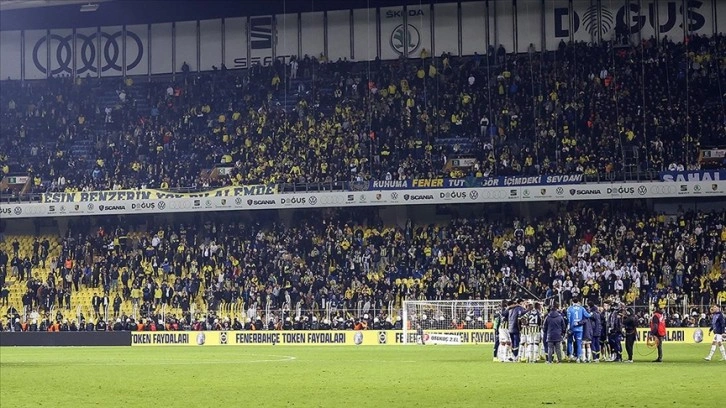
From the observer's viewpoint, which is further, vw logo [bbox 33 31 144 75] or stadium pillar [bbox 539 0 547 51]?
vw logo [bbox 33 31 144 75]

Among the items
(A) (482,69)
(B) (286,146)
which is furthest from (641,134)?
(B) (286,146)

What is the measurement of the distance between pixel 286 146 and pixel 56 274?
13.3 metres

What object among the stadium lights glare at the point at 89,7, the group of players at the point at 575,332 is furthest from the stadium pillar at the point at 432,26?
the group of players at the point at 575,332

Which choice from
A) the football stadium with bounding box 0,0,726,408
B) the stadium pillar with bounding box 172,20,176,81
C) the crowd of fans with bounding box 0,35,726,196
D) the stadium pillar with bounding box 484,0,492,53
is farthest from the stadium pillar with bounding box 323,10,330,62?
the stadium pillar with bounding box 172,20,176,81

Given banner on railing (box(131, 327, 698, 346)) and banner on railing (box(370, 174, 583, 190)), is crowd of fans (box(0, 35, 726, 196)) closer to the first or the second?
banner on railing (box(370, 174, 583, 190))

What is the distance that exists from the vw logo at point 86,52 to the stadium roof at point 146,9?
3.95 ft

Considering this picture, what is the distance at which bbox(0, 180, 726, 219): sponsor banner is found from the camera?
5912cm

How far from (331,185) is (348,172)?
163 centimetres

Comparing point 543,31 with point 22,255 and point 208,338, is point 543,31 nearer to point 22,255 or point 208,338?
point 208,338

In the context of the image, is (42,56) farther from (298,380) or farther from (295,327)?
(298,380)

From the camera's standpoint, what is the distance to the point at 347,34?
73.4 meters

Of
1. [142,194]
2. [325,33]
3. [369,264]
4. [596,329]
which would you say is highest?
[325,33]

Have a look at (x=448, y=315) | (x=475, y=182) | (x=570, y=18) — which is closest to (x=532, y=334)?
(x=448, y=315)

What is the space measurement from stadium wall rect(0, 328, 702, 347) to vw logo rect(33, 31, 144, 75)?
2152cm
